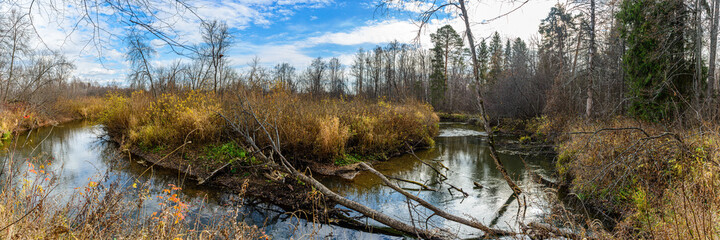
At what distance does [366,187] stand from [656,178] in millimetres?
5143

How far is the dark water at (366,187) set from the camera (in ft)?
16.2

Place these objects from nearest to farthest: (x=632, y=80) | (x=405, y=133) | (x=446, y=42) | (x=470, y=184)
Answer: (x=470, y=184)
(x=632, y=80)
(x=405, y=133)
(x=446, y=42)

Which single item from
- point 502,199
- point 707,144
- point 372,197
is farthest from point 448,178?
point 707,144

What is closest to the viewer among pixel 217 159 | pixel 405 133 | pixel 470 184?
pixel 470 184

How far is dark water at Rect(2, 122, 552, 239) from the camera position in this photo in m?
4.95

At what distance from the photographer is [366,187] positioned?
727 centimetres

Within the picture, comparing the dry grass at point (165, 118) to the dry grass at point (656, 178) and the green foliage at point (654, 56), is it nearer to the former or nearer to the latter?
the dry grass at point (656, 178)

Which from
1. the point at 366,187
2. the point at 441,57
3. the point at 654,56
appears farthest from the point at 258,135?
the point at 441,57

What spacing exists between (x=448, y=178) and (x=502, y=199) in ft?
5.65

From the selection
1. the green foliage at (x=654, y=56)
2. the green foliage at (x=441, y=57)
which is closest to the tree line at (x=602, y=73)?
the green foliage at (x=654, y=56)

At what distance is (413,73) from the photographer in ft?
111

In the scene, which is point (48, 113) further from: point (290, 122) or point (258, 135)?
point (290, 122)

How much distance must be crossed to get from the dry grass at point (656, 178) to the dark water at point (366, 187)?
106 cm

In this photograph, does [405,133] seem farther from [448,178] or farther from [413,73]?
[413,73]
